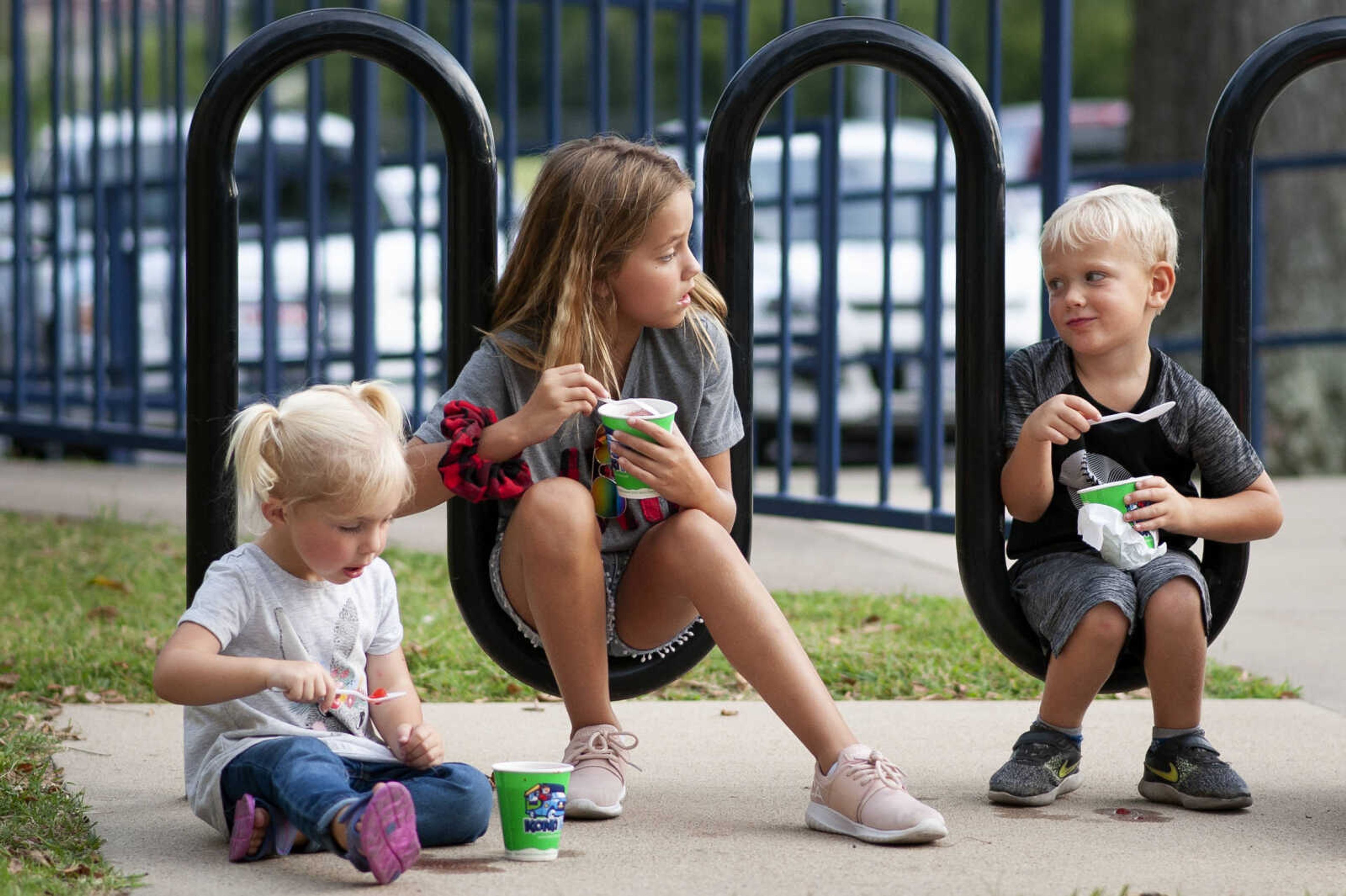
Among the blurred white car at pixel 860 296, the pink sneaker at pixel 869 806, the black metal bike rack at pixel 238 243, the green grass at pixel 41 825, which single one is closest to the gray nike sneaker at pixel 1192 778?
the pink sneaker at pixel 869 806

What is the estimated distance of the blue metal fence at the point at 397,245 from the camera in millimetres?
5336

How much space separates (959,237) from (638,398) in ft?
1.96

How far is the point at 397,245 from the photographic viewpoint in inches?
407

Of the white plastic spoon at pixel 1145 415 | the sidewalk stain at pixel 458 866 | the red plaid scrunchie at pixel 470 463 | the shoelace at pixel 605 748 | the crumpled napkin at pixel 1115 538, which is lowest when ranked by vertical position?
the sidewalk stain at pixel 458 866

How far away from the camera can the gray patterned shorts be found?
2.80 meters

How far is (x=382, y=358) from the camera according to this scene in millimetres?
6758

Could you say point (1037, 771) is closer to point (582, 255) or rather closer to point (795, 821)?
point (795, 821)

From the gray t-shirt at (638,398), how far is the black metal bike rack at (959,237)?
0.14 feet

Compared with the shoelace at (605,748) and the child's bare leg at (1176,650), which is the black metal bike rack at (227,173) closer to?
the shoelace at (605,748)

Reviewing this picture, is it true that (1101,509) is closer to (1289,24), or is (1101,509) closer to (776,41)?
(776,41)

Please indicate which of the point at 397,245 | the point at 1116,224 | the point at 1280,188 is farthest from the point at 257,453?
the point at 397,245

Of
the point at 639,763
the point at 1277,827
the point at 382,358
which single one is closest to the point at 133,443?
the point at 382,358

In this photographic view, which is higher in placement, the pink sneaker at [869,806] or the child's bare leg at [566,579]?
the child's bare leg at [566,579]

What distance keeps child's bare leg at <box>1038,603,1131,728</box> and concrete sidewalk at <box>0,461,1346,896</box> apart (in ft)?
0.50
